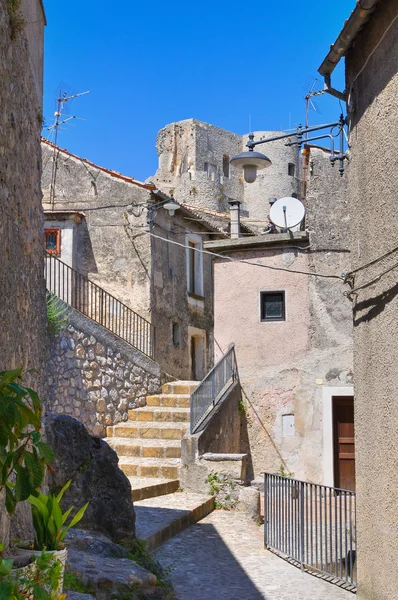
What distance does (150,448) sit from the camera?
13.5 metres

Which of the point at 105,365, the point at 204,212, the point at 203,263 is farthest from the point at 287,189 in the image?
the point at 105,365

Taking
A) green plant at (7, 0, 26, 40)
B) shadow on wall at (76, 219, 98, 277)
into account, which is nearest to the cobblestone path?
green plant at (7, 0, 26, 40)

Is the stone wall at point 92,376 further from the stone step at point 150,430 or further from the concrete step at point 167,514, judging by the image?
the concrete step at point 167,514

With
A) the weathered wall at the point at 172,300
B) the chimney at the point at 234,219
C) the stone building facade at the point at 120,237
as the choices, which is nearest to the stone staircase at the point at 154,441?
the weathered wall at the point at 172,300

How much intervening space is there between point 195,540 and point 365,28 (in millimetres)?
6571

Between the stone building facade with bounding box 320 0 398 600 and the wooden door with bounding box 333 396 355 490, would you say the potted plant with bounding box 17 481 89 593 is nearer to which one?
the stone building facade with bounding box 320 0 398 600

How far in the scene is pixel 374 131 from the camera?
268 inches

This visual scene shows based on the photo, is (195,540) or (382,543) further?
(195,540)

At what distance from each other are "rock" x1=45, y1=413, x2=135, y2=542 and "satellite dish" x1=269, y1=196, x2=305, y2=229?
7.32 metres

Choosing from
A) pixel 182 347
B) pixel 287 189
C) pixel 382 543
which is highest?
pixel 287 189

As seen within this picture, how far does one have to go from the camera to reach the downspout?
253 inches

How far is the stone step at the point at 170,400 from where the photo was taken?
16267 mm

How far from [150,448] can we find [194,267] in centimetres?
879

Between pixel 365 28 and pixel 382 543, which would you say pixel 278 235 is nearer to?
pixel 365 28
